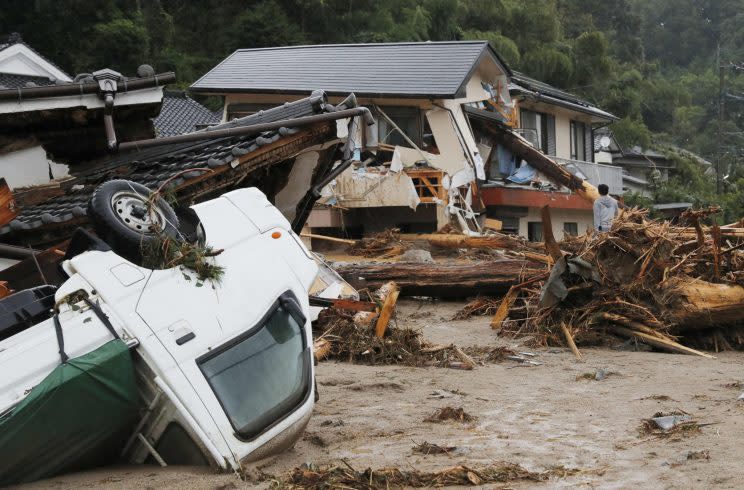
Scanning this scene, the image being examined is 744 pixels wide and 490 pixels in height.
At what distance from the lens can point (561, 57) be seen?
1839 inches

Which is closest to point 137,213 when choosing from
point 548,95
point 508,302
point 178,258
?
point 178,258

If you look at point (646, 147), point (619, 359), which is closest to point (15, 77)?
point (619, 359)

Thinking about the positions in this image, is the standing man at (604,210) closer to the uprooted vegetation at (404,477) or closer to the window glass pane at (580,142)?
the uprooted vegetation at (404,477)

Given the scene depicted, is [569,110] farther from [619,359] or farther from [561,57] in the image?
[619,359]

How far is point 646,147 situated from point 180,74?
79.3 feet

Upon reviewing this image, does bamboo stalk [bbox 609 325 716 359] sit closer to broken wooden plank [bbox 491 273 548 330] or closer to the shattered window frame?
broken wooden plank [bbox 491 273 548 330]

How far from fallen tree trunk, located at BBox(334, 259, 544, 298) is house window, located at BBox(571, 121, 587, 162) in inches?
863

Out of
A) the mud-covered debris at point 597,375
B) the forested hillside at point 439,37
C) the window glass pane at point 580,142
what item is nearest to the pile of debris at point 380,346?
the mud-covered debris at point 597,375

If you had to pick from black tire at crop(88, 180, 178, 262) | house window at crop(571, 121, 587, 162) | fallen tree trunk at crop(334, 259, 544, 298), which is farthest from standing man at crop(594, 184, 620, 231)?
house window at crop(571, 121, 587, 162)

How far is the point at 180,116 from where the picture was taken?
30.1m

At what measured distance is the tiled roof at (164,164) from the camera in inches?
377

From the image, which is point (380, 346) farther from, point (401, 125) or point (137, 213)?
point (401, 125)

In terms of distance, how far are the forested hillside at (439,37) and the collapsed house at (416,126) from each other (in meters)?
7.95

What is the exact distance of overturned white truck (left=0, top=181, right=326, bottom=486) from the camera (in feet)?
18.0
